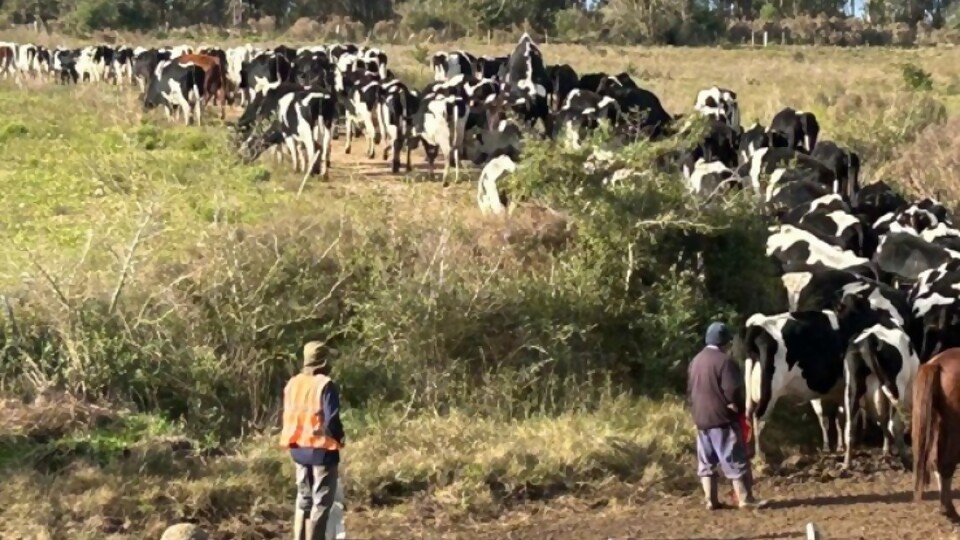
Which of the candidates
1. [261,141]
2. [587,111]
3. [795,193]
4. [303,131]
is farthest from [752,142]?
[261,141]

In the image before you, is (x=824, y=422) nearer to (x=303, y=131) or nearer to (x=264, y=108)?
(x=303, y=131)

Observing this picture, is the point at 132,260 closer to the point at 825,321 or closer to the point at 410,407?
the point at 410,407

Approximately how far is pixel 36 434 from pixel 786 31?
196ft

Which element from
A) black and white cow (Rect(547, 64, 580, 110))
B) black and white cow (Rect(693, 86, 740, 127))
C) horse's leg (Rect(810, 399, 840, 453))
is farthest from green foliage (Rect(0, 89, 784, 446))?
black and white cow (Rect(547, 64, 580, 110))

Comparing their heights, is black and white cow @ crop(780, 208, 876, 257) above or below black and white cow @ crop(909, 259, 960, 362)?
above

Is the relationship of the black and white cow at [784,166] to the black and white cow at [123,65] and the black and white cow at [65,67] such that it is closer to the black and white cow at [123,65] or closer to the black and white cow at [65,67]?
the black and white cow at [123,65]

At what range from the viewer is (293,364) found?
1122 cm

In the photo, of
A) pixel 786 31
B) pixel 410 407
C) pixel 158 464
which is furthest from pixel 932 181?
pixel 786 31

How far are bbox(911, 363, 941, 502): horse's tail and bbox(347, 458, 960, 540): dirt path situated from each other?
50cm

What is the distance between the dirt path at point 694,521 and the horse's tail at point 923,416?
0.50 metres

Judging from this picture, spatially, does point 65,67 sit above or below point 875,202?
above

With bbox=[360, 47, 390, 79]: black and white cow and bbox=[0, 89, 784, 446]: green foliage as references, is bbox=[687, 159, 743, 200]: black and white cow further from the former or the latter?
bbox=[360, 47, 390, 79]: black and white cow

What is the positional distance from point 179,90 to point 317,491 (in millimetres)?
17995

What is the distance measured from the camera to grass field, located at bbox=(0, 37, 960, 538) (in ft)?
30.7
